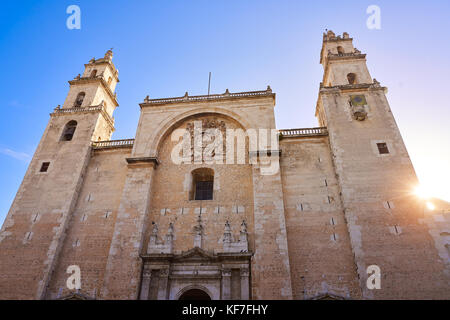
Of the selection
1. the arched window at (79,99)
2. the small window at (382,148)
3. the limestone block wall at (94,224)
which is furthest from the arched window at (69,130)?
the small window at (382,148)

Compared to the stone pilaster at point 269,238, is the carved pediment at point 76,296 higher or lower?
lower

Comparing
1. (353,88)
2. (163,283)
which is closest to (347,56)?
(353,88)

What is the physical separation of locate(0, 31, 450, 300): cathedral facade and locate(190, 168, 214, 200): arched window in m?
0.08

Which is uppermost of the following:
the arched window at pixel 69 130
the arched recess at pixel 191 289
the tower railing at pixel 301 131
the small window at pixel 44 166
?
the arched window at pixel 69 130

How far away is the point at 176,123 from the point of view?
18.2 metres

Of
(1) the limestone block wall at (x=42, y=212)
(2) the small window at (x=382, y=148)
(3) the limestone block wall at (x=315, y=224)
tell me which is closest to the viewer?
(3) the limestone block wall at (x=315, y=224)

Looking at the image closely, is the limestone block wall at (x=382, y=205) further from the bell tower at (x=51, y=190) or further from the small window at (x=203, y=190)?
the bell tower at (x=51, y=190)

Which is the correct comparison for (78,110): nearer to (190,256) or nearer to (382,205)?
(190,256)

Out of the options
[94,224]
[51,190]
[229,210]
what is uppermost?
[51,190]

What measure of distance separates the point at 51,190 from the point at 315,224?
46.2 feet

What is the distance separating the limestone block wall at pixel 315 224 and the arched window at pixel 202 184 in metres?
3.91

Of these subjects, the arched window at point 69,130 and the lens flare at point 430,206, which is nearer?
the lens flare at point 430,206

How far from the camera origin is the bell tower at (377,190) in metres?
12.0

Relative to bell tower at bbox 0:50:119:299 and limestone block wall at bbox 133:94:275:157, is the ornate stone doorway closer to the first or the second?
bell tower at bbox 0:50:119:299
